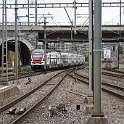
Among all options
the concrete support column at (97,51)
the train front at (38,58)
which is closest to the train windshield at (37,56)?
the train front at (38,58)

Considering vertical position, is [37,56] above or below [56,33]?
below

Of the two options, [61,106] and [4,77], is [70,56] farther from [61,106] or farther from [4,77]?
[61,106]

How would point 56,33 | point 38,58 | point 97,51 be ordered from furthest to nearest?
1. point 56,33
2. point 38,58
3. point 97,51

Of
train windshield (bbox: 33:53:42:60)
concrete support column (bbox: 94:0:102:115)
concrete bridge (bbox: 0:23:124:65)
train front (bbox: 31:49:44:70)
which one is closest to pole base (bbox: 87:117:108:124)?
concrete support column (bbox: 94:0:102:115)

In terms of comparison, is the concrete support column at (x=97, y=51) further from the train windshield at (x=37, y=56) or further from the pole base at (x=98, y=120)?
the train windshield at (x=37, y=56)

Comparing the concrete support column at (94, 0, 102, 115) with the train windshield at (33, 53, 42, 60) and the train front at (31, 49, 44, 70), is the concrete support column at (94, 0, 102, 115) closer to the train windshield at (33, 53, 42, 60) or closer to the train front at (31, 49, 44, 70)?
the train front at (31, 49, 44, 70)

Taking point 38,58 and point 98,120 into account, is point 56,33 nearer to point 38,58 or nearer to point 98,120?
point 38,58

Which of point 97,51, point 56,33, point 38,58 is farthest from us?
point 56,33

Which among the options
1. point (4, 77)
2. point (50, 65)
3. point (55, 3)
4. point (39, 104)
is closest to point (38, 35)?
point (50, 65)

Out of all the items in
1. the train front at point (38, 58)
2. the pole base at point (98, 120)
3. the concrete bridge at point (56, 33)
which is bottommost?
the pole base at point (98, 120)

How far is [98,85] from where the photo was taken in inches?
344

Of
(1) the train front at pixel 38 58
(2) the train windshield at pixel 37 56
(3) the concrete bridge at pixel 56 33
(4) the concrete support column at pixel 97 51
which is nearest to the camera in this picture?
(4) the concrete support column at pixel 97 51

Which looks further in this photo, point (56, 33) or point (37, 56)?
point (56, 33)

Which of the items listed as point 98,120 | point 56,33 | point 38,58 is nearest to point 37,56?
point 38,58
